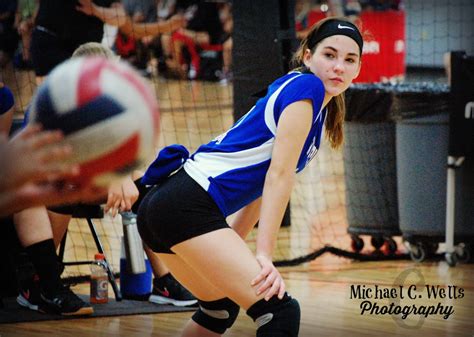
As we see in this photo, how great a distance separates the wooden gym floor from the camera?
4.61 metres

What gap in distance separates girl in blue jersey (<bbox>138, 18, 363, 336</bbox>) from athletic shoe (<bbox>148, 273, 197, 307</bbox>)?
1664mm

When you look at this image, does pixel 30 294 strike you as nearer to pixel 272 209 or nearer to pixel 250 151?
pixel 250 151

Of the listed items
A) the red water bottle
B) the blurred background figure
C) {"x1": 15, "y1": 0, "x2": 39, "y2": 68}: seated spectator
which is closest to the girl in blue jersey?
the red water bottle

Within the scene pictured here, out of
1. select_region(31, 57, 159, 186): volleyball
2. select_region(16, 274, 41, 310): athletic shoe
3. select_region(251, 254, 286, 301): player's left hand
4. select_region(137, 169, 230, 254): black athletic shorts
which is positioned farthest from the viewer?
select_region(16, 274, 41, 310): athletic shoe

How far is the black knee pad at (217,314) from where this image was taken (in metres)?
3.41

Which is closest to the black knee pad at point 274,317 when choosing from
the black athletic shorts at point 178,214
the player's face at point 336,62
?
the black athletic shorts at point 178,214

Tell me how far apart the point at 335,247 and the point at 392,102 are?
1.04 m

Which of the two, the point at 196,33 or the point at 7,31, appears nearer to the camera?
the point at 7,31

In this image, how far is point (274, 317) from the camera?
304cm

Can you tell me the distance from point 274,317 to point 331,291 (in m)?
2.45

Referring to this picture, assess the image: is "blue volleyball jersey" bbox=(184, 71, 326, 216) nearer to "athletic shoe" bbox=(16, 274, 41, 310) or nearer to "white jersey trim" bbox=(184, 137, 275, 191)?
"white jersey trim" bbox=(184, 137, 275, 191)

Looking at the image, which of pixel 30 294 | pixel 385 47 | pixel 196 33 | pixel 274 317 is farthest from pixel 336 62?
pixel 196 33

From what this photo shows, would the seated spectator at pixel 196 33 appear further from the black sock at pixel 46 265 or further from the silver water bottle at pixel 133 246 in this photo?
the black sock at pixel 46 265

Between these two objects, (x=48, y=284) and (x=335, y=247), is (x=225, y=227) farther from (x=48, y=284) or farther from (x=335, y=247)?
(x=335, y=247)
